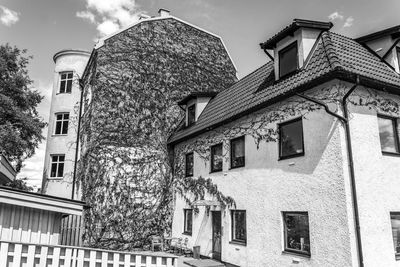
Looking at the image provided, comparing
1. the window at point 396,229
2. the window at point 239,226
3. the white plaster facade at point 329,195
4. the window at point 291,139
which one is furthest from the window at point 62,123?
the window at point 396,229

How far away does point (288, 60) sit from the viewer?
1047cm

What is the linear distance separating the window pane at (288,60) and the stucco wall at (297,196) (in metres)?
2.35

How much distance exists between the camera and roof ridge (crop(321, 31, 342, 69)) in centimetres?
809

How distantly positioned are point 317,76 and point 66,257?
304 inches

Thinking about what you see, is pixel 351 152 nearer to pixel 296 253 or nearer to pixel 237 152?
pixel 296 253

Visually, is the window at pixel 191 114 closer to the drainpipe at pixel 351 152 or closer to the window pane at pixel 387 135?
the drainpipe at pixel 351 152

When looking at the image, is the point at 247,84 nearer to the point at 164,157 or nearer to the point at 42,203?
the point at 164,157

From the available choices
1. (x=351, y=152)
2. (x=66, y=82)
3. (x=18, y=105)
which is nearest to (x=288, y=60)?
(x=351, y=152)

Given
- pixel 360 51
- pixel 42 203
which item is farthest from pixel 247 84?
pixel 42 203

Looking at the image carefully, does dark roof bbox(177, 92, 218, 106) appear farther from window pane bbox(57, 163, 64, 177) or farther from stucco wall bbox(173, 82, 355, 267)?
window pane bbox(57, 163, 64, 177)

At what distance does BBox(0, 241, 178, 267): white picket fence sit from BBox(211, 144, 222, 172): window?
6.34 m

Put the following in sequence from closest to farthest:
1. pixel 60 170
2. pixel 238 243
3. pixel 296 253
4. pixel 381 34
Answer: pixel 296 253 → pixel 381 34 → pixel 238 243 → pixel 60 170

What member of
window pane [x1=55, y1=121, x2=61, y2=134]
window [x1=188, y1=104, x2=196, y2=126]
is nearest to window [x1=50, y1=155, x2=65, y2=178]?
window pane [x1=55, y1=121, x2=61, y2=134]

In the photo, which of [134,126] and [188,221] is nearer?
[188,221]
